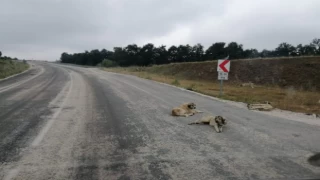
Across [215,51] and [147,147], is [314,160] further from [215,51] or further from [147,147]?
[215,51]

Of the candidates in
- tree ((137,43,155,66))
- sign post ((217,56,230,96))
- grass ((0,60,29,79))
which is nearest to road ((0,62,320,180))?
sign post ((217,56,230,96))

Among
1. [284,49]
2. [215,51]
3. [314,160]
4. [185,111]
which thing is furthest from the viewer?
[215,51]

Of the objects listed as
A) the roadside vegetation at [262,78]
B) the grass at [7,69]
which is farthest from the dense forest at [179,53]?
the grass at [7,69]

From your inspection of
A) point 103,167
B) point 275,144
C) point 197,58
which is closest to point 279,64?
point 275,144

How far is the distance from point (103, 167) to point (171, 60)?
102 meters

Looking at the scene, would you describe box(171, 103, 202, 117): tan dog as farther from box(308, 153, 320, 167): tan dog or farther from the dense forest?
the dense forest

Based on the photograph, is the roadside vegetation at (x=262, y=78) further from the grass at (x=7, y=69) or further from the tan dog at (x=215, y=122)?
the grass at (x=7, y=69)

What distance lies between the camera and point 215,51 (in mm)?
98625

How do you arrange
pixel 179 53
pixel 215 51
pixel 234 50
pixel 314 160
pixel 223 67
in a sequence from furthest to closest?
pixel 179 53
pixel 215 51
pixel 234 50
pixel 223 67
pixel 314 160

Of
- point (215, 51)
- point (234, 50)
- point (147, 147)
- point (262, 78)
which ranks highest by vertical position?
point (234, 50)

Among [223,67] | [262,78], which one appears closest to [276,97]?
[223,67]

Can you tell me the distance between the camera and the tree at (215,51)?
96.9 meters

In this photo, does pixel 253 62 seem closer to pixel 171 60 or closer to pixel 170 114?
pixel 170 114

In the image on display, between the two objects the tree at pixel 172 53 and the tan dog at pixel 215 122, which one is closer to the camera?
the tan dog at pixel 215 122
